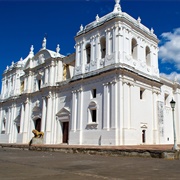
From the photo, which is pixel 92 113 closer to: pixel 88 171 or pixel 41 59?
pixel 41 59

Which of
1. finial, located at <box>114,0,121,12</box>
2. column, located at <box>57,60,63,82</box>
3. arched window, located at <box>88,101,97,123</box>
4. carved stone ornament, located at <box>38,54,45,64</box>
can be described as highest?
finial, located at <box>114,0,121,12</box>

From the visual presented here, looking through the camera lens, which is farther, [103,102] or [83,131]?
[83,131]

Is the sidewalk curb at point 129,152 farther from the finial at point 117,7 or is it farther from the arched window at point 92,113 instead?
the finial at point 117,7

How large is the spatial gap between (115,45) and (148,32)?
6375 mm

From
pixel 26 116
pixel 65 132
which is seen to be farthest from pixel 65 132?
pixel 26 116

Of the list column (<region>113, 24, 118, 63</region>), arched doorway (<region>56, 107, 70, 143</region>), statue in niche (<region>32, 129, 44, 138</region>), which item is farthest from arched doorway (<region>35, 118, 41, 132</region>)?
column (<region>113, 24, 118, 63</region>)

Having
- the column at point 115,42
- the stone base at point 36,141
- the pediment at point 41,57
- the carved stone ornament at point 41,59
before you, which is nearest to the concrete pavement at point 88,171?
the column at point 115,42

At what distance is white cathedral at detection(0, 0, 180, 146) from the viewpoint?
869 inches

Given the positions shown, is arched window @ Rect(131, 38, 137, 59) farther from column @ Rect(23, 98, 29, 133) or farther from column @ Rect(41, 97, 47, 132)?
column @ Rect(23, 98, 29, 133)

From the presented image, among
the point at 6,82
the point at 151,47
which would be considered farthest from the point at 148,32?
the point at 6,82

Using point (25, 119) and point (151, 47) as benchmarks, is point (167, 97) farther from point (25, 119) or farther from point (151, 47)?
point (25, 119)

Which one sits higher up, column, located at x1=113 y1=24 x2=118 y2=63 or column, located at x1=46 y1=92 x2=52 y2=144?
column, located at x1=113 y1=24 x2=118 y2=63

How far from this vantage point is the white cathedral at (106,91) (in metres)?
22.1

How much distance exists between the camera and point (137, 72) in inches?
943
